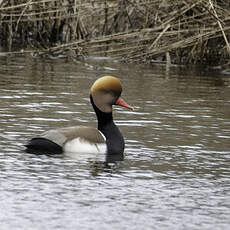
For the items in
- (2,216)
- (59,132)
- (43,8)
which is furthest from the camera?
(43,8)

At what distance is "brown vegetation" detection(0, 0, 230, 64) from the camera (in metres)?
16.5

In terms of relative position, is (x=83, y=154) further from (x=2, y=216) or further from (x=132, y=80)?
(x=132, y=80)

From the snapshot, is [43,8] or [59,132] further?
[43,8]

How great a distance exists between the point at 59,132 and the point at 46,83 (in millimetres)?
5716

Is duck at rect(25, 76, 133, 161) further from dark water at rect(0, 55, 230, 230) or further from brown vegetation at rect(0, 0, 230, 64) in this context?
brown vegetation at rect(0, 0, 230, 64)

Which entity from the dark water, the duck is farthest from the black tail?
the dark water

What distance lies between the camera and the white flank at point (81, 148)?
28.8 ft

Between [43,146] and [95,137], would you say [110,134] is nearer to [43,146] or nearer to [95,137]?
[95,137]

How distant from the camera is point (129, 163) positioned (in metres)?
8.48

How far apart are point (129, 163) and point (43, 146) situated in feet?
2.84

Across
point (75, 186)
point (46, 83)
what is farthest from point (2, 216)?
point (46, 83)

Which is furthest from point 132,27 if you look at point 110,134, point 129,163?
point 129,163

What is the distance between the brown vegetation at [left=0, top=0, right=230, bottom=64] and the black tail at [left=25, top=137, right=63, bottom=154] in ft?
23.8

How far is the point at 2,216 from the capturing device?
20.7 feet
